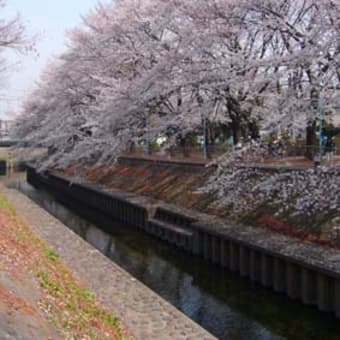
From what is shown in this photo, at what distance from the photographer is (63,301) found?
31.4 feet

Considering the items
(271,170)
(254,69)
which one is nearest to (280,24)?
(254,69)

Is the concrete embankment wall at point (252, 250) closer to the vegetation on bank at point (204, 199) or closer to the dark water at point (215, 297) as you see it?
the dark water at point (215, 297)

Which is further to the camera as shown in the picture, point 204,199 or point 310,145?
point 204,199

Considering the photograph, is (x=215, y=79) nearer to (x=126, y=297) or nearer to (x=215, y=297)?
(x=215, y=297)

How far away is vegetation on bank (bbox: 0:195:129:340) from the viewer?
815 cm

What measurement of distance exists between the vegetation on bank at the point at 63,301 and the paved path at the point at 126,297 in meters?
0.57

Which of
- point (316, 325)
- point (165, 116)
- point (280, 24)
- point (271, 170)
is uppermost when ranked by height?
point (280, 24)

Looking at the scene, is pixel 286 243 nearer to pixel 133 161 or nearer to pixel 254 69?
pixel 254 69

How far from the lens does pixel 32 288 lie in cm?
943

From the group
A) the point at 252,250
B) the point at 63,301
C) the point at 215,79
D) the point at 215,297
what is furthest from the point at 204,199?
the point at 63,301

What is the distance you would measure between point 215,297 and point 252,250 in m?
1.90

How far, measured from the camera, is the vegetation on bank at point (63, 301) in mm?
8148

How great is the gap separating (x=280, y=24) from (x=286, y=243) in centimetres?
653

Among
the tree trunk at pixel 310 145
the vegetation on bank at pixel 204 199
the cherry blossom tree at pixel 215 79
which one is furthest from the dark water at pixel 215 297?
the tree trunk at pixel 310 145
